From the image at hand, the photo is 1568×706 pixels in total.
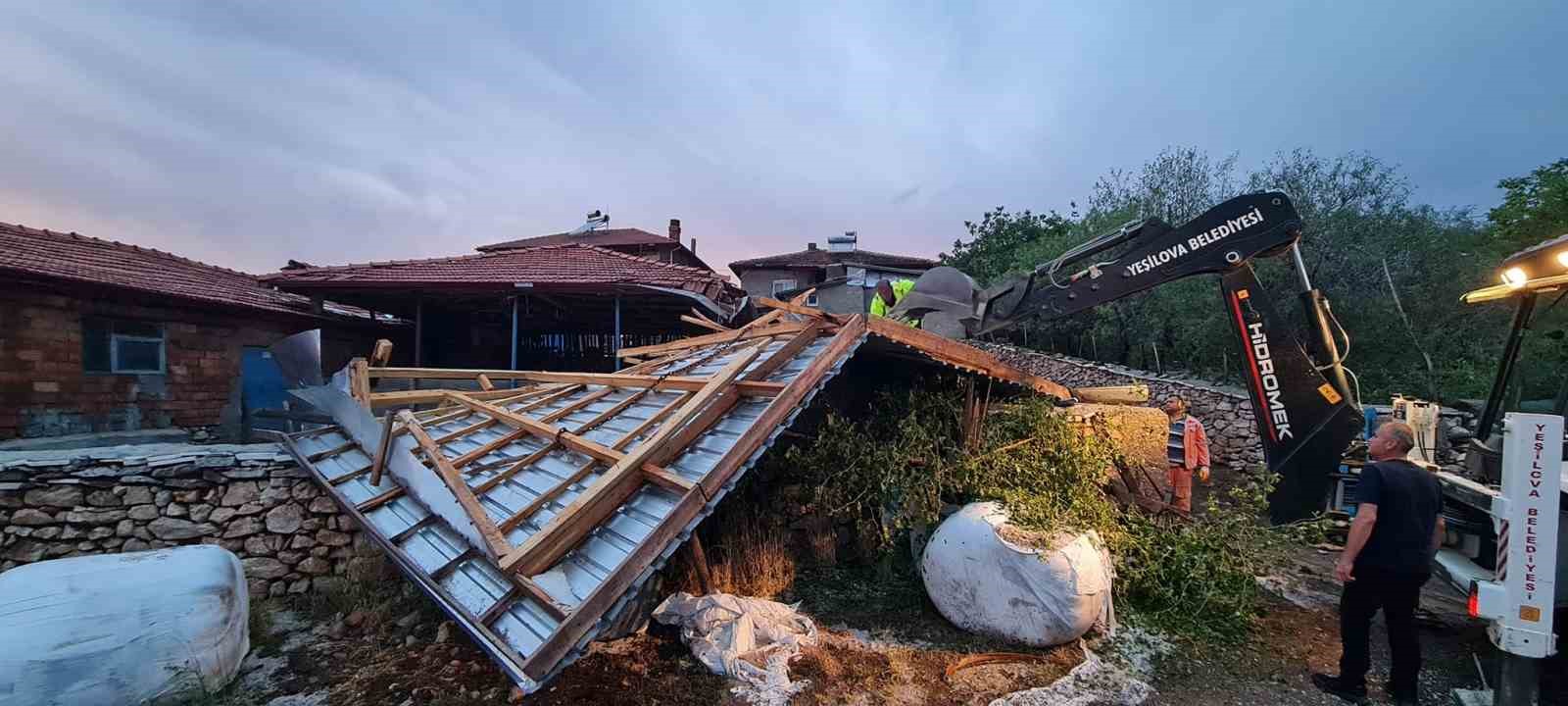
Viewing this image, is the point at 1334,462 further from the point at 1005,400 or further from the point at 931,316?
the point at 931,316

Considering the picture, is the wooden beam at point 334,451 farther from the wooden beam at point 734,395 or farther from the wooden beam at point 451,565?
the wooden beam at point 734,395

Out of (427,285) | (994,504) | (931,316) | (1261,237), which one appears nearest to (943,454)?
(994,504)

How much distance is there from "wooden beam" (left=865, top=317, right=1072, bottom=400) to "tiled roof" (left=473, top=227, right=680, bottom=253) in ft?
64.9

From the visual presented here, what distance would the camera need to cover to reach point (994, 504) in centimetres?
458

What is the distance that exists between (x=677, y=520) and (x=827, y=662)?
1603mm

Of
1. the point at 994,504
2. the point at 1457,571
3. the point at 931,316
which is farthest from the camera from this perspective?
the point at 931,316

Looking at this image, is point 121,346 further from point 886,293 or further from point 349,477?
point 886,293

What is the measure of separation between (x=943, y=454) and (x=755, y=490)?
5.95 ft

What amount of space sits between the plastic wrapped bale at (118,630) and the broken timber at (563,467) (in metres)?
0.91

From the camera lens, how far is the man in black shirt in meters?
3.58

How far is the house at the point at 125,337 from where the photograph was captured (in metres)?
8.86

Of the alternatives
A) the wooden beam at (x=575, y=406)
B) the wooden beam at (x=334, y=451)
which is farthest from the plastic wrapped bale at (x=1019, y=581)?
the wooden beam at (x=334, y=451)

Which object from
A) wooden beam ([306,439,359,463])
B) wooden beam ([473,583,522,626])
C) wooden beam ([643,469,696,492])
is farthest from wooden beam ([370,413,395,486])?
wooden beam ([643,469,696,492])

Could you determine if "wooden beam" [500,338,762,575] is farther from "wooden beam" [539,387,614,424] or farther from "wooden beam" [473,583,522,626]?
"wooden beam" [539,387,614,424]
